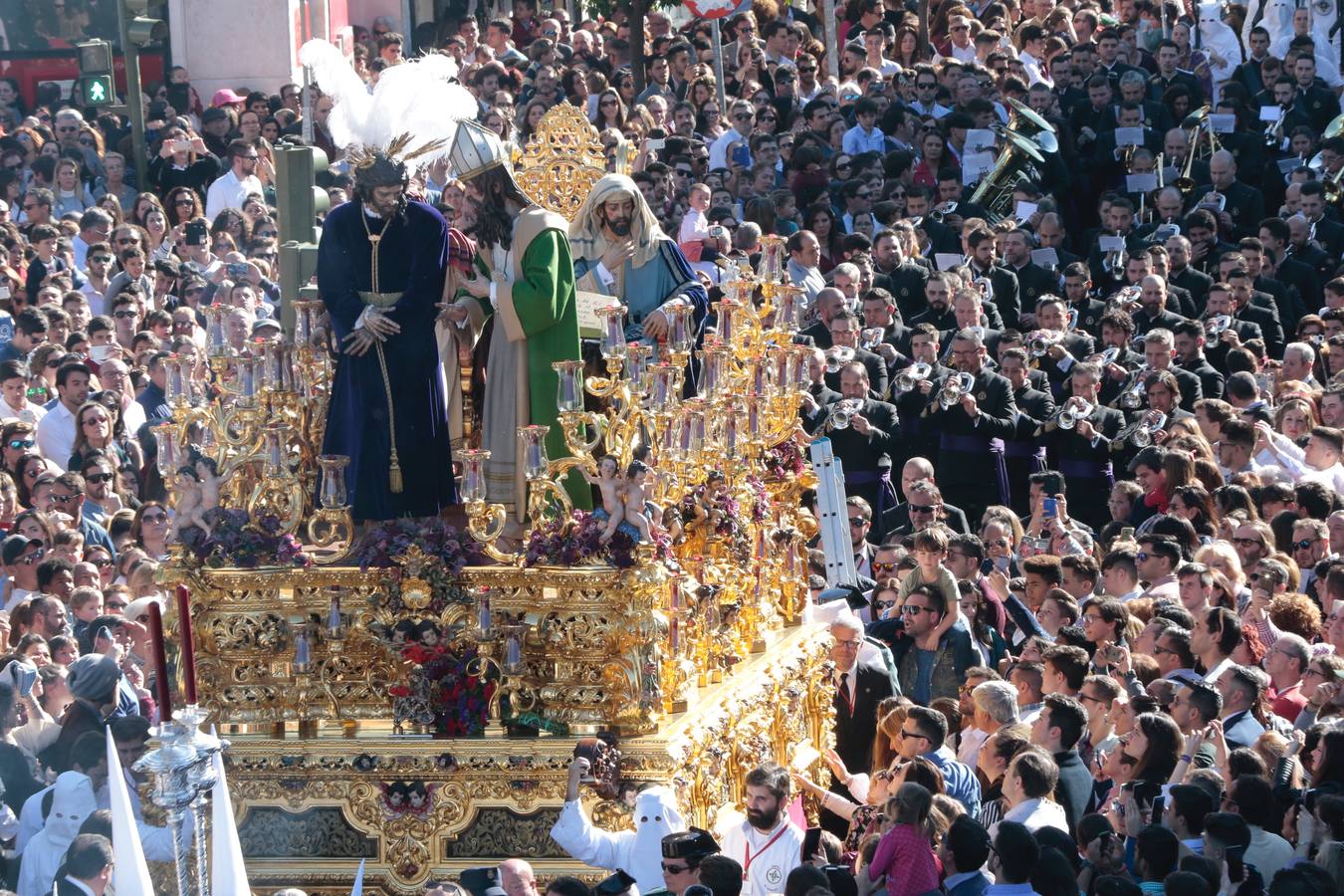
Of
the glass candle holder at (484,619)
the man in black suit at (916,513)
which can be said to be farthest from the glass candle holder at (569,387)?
the man in black suit at (916,513)

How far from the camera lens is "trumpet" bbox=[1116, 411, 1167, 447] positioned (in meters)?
16.0

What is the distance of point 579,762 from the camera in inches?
369

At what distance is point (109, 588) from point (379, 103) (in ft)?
10.6

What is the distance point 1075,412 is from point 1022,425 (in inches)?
15.2

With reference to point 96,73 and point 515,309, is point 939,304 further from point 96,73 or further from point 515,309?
point 515,309

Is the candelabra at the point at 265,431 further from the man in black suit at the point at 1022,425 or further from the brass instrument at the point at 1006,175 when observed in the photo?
the brass instrument at the point at 1006,175

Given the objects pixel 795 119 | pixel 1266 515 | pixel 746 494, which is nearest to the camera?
pixel 746 494

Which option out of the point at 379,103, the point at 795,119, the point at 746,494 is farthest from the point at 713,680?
the point at 795,119

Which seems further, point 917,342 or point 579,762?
point 917,342

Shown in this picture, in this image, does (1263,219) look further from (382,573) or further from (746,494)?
(382,573)

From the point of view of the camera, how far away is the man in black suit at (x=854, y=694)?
12188 mm

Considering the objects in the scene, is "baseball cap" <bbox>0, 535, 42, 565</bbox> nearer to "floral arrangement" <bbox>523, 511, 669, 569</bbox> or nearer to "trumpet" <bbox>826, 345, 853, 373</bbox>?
"floral arrangement" <bbox>523, 511, 669, 569</bbox>

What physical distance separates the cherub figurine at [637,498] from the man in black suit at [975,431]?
6916 mm

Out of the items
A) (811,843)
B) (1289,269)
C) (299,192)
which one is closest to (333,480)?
(299,192)
